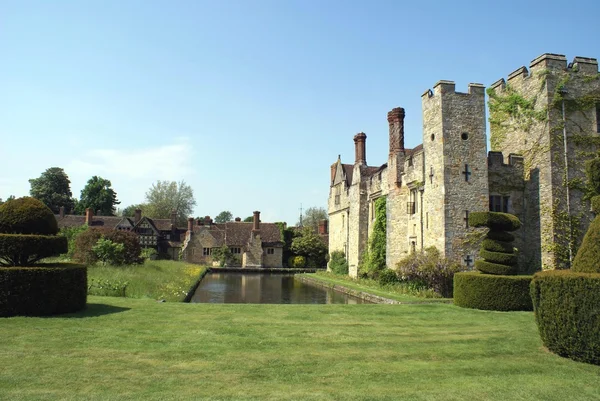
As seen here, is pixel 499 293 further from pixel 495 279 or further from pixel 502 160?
pixel 502 160

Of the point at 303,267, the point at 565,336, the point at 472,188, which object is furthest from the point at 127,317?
the point at 303,267

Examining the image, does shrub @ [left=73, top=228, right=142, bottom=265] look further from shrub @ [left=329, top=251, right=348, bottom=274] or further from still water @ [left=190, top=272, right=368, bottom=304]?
shrub @ [left=329, top=251, right=348, bottom=274]

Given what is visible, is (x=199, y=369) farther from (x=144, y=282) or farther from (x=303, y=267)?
(x=303, y=267)

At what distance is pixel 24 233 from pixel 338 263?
27.0 metres

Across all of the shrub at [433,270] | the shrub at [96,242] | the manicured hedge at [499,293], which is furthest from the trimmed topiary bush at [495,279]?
the shrub at [96,242]

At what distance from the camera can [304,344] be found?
9.12 meters

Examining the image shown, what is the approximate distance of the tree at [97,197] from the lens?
2923 inches

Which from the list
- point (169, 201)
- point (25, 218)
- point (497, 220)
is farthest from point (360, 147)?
point (169, 201)

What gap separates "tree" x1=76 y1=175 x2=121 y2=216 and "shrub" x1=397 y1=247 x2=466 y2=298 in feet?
215

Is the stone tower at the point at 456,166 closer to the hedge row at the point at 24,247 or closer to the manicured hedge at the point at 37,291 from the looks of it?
the manicured hedge at the point at 37,291

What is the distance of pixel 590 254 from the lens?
8.37m

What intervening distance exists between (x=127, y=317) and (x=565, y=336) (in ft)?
31.0

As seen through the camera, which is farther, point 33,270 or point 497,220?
point 497,220

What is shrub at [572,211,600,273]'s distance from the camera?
26.9ft
